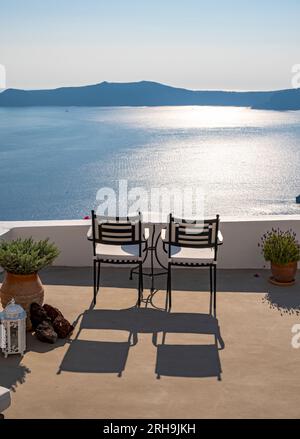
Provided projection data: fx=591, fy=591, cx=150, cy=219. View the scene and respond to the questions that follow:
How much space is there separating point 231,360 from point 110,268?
2624mm

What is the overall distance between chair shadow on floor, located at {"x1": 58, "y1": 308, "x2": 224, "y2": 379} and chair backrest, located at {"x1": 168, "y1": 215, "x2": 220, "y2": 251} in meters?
0.66

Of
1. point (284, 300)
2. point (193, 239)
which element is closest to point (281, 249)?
point (284, 300)

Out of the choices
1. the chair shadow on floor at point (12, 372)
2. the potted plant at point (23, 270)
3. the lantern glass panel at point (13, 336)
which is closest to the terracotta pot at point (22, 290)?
the potted plant at point (23, 270)

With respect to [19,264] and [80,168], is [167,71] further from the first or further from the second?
[19,264]

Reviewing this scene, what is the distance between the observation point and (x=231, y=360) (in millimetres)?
4488

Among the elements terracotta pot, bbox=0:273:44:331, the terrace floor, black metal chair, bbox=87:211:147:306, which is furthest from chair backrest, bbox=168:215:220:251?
terracotta pot, bbox=0:273:44:331

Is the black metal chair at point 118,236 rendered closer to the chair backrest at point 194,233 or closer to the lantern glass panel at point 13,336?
the chair backrest at point 194,233

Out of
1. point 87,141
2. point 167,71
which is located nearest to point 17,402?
point 87,141

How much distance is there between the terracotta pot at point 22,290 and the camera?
498 cm

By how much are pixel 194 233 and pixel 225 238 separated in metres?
1.59

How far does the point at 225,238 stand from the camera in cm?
691

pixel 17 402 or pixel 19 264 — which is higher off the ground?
pixel 19 264

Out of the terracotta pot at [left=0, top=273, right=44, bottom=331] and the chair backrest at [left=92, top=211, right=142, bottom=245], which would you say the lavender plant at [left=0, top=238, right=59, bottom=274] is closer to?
the terracotta pot at [left=0, top=273, right=44, bottom=331]

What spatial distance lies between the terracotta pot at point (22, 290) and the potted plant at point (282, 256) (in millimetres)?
2620
